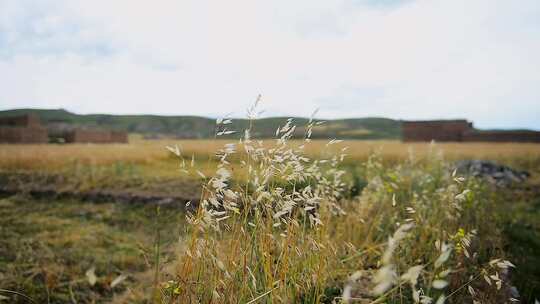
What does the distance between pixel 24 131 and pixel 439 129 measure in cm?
4812

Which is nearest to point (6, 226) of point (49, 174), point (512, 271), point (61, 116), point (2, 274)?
point (2, 274)

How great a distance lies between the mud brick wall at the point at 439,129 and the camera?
51750mm

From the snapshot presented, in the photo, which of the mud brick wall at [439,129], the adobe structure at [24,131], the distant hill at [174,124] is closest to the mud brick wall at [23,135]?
the adobe structure at [24,131]

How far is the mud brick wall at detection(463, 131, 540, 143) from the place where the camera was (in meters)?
45.2

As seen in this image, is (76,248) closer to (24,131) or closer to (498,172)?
(498,172)

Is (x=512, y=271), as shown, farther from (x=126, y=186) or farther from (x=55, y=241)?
(x=126, y=186)

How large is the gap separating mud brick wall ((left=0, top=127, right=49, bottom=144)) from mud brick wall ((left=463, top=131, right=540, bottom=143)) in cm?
4918

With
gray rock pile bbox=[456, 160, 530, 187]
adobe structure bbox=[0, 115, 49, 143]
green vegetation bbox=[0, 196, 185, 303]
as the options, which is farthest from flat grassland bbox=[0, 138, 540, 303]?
adobe structure bbox=[0, 115, 49, 143]

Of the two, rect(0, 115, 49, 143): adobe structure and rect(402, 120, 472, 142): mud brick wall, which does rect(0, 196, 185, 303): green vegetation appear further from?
rect(402, 120, 472, 142): mud brick wall

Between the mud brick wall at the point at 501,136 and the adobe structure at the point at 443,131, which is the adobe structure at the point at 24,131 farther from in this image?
the mud brick wall at the point at 501,136

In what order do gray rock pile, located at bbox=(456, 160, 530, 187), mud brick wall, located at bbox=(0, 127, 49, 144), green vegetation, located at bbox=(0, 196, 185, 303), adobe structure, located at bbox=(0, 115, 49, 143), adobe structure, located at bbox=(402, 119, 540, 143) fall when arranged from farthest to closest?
adobe structure, located at bbox=(402, 119, 540, 143) → adobe structure, located at bbox=(0, 115, 49, 143) → mud brick wall, located at bbox=(0, 127, 49, 144) → gray rock pile, located at bbox=(456, 160, 530, 187) → green vegetation, located at bbox=(0, 196, 185, 303)

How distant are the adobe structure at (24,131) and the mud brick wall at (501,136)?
161ft

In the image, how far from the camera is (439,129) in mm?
52062

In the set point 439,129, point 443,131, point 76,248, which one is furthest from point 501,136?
point 76,248
